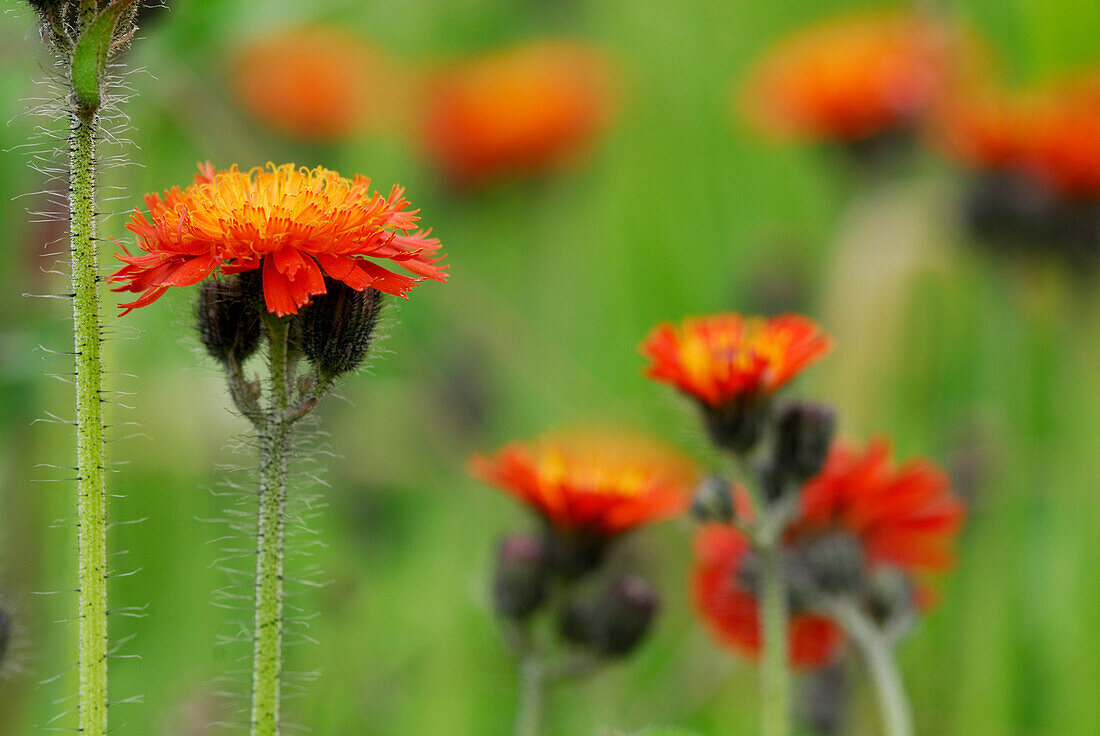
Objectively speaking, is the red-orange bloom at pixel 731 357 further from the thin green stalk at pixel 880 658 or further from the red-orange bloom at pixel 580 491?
the thin green stalk at pixel 880 658

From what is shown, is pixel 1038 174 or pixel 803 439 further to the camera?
pixel 1038 174

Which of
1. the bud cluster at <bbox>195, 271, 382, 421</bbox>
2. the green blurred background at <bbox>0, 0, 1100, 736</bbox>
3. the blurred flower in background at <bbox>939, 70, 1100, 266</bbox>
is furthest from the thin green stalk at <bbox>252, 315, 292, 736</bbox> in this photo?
the blurred flower in background at <bbox>939, 70, 1100, 266</bbox>

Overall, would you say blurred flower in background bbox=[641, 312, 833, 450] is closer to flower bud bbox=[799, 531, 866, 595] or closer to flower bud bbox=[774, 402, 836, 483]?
flower bud bbox=[774, 402, 836, 483]

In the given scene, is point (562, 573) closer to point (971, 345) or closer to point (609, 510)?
point (609, 510)

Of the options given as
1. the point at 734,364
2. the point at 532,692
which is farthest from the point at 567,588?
the point at 734,364

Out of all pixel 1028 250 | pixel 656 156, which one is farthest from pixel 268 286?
pixel 656 156

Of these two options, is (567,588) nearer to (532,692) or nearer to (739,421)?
(532,692)
